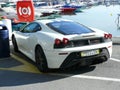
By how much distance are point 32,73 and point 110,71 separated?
80.6 inches

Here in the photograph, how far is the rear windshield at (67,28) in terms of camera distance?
26.1 ft

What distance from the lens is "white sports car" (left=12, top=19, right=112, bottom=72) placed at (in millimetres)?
7352

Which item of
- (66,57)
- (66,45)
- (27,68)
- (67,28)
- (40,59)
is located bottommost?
(27,68)

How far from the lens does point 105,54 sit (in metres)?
7.75

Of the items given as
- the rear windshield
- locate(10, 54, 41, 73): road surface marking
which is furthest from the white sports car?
locate(10, 54, 41, 73): road surface marking

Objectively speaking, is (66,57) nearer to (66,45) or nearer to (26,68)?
(66,45)

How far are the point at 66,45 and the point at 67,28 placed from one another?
958 millimetres

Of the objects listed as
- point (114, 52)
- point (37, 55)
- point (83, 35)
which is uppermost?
point (83, 35)

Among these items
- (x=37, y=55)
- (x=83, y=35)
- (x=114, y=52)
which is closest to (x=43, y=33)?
(x=37, y=55)

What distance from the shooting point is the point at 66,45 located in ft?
24.2

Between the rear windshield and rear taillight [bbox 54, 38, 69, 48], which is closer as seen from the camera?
rear taillight [bbox 54, 38, 69, 48]

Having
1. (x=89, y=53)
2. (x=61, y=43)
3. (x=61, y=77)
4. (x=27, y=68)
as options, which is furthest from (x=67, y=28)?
(x=27, y=68)

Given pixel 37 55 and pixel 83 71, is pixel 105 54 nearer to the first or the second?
pixel 83 71

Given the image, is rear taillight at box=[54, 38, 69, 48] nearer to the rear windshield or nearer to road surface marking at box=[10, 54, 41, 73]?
the rear windshield
